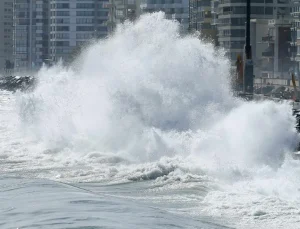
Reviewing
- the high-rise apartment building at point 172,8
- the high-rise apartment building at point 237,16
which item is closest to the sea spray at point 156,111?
the high-rise apartment building at point 237,16

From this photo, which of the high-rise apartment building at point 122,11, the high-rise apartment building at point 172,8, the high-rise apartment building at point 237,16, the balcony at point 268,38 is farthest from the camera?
the high-rise apartment building at point 122,11

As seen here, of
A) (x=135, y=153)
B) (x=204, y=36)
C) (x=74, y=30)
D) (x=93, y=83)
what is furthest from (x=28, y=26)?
(x=135, y=153)

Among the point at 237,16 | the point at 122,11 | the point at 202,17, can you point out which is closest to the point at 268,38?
the point at 237,16

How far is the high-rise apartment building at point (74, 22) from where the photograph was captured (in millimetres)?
179000

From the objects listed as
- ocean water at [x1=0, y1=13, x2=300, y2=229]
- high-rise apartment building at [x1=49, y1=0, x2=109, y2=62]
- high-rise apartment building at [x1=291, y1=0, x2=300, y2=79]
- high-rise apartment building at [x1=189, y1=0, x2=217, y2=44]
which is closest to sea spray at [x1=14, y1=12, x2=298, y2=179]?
ocean water at [x1=0, y1=13, x2=300, y2=229]

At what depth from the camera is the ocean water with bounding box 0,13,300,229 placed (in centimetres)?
2181

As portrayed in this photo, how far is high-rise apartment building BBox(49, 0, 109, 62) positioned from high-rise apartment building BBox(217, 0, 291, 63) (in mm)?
59793

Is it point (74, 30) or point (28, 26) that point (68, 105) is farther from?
point (28, 26)

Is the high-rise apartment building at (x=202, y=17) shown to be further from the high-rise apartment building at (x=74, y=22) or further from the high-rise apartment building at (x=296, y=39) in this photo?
the high-rise apartment building at (x=74, y=22)

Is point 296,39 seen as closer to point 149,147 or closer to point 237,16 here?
point 237,16

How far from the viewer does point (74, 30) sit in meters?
180

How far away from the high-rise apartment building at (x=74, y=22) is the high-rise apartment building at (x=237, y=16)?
59793 mm

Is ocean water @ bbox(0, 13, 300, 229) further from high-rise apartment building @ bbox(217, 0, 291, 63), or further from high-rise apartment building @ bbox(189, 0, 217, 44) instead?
high-rise apartment building @ bbox(189, 0, 217, 44)

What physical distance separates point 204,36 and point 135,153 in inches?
3435
